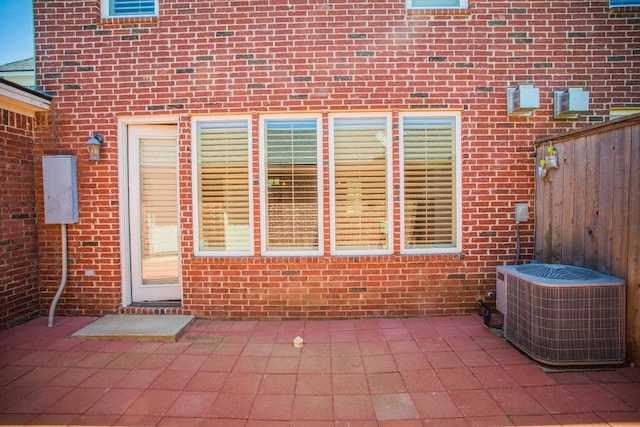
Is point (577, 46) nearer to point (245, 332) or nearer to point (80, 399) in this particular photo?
point (245, 332)

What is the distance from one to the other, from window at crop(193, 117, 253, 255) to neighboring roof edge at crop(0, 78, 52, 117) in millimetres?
1994

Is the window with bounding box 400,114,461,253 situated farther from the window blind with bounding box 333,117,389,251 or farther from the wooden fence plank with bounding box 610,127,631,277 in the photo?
the wooden fence plank with bounding box 610,127,631,277

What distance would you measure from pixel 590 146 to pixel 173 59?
5.22 meters

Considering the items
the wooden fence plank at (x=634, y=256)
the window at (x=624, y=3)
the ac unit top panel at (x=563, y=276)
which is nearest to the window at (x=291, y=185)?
the ac unit top panel at (x=563, y=276)

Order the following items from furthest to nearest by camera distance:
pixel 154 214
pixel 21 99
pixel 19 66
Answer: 1. pixel 19 66
2. pixel 154 214
3. pixel 21 99

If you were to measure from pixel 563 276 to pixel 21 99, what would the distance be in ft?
21.4

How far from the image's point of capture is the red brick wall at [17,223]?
4.13 m

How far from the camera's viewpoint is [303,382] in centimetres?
293

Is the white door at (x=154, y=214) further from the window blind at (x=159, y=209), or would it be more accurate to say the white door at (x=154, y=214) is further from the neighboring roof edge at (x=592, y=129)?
the neighboring roof edge at (x=592, y=129)

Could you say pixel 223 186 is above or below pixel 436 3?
below

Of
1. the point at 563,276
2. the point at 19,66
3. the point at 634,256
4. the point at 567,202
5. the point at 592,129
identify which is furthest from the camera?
the point at 19,66

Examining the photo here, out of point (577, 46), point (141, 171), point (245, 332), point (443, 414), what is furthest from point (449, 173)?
point (141, 171)

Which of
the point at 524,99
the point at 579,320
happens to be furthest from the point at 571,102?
the point at 579,320

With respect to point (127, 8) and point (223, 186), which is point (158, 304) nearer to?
point (223, 186)
